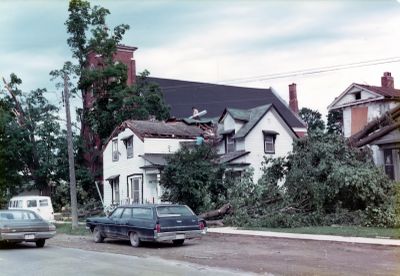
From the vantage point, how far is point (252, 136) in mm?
37812

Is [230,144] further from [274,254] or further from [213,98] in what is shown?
[274,254]

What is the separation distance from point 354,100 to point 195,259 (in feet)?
79.5

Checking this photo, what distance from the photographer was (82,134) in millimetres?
48188

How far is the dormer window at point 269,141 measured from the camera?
38531 millimetres

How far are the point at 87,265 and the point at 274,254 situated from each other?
16.9 feet

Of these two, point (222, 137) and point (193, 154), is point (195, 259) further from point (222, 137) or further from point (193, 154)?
point (222, 137)

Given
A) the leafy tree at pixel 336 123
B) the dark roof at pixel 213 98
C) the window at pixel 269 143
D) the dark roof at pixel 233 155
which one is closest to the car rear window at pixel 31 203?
the dark roof at pixel 233 155

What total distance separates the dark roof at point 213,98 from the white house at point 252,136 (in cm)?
1555

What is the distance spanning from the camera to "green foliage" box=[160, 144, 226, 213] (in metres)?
28.2

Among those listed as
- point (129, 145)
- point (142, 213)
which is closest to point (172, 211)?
point (142, 213)

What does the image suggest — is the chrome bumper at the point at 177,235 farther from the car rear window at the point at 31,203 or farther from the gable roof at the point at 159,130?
the car rear window at the point at 31,203

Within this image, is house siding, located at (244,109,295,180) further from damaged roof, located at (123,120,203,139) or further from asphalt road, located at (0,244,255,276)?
asphalt road, located at (0,244,255,276)

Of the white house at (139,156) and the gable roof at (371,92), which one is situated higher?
the gable roof at (371,92)

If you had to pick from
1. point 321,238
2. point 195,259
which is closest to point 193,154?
point 321,238
